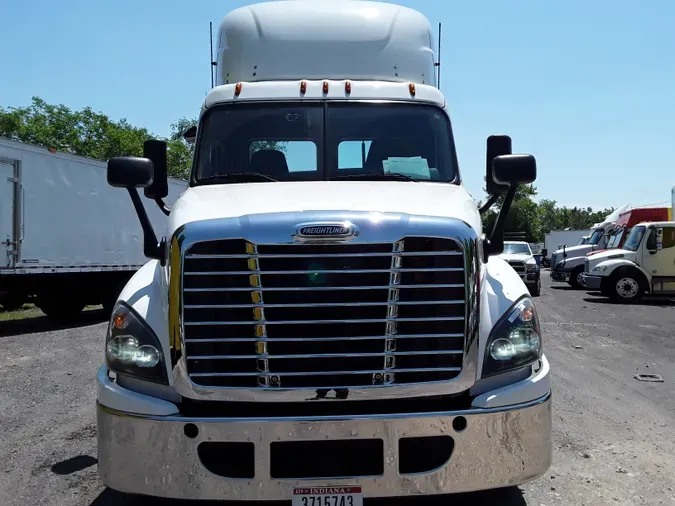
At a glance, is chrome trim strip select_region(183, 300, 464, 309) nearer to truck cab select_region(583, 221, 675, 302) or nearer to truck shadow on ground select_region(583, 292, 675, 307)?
truck shadow on ground select_region(583, 292, 675, 307)

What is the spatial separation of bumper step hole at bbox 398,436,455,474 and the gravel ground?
0.85m

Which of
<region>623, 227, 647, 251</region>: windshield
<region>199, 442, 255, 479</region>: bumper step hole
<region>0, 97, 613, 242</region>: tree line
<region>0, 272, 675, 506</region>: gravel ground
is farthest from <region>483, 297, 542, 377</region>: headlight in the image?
<region>0, 97, 613, 242</region>: tree line

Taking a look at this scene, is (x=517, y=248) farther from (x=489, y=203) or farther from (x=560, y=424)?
(x=489, y=203)

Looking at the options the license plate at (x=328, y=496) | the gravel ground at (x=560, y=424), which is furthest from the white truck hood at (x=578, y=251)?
the license plate at (x=328, y=496)

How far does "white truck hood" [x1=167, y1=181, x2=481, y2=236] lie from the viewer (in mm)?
3715

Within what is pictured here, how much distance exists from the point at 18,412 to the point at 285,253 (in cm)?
452

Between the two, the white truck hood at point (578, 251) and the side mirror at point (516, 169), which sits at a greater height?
the side mirror at point (516, 169)

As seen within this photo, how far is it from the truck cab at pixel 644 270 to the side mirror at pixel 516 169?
682 inches

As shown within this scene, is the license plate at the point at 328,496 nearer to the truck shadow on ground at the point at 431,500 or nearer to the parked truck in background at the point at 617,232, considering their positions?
the truck shadow on ground at the point at 431,500

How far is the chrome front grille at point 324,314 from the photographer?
346cm

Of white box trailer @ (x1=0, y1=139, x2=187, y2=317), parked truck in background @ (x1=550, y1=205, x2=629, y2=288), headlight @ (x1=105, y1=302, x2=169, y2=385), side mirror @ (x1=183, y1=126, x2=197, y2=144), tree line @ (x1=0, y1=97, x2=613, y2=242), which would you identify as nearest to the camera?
headlight @ (x1=105, y1=302, x2=169, y2=385)

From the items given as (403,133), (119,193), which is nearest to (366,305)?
(403,133)

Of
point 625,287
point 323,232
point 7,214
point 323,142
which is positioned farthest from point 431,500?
point 625,287

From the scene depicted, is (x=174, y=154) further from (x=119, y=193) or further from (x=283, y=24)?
(x=283, y=24)
